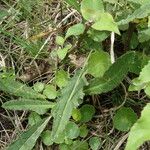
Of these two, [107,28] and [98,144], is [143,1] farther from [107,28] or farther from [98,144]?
[98,144]

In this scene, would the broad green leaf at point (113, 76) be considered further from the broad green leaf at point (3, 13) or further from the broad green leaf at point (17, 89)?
the broad green leaf at point (3, 13)

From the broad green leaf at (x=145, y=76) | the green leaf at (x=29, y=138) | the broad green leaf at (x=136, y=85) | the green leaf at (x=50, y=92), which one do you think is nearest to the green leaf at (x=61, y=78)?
the green leaf at (x=50, y=92)

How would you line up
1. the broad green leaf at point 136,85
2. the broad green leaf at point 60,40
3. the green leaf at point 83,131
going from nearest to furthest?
the broad green leaf at point 136,85 < the green leaf at point 83,131 < the broad green leaf at point 60,40

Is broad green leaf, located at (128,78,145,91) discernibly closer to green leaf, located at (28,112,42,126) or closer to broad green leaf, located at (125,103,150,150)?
broad green leaf, located at (125,103,150,150)

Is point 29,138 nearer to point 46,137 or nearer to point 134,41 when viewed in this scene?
point 46,137

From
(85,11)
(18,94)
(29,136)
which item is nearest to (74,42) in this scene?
(85,11)

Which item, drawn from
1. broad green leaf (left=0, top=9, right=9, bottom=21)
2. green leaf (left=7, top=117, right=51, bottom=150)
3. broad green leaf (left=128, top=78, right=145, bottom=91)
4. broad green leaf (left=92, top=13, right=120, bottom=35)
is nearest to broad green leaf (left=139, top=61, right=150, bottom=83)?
broad green leaf (left=128, top=78, right=145, bottom=91)
